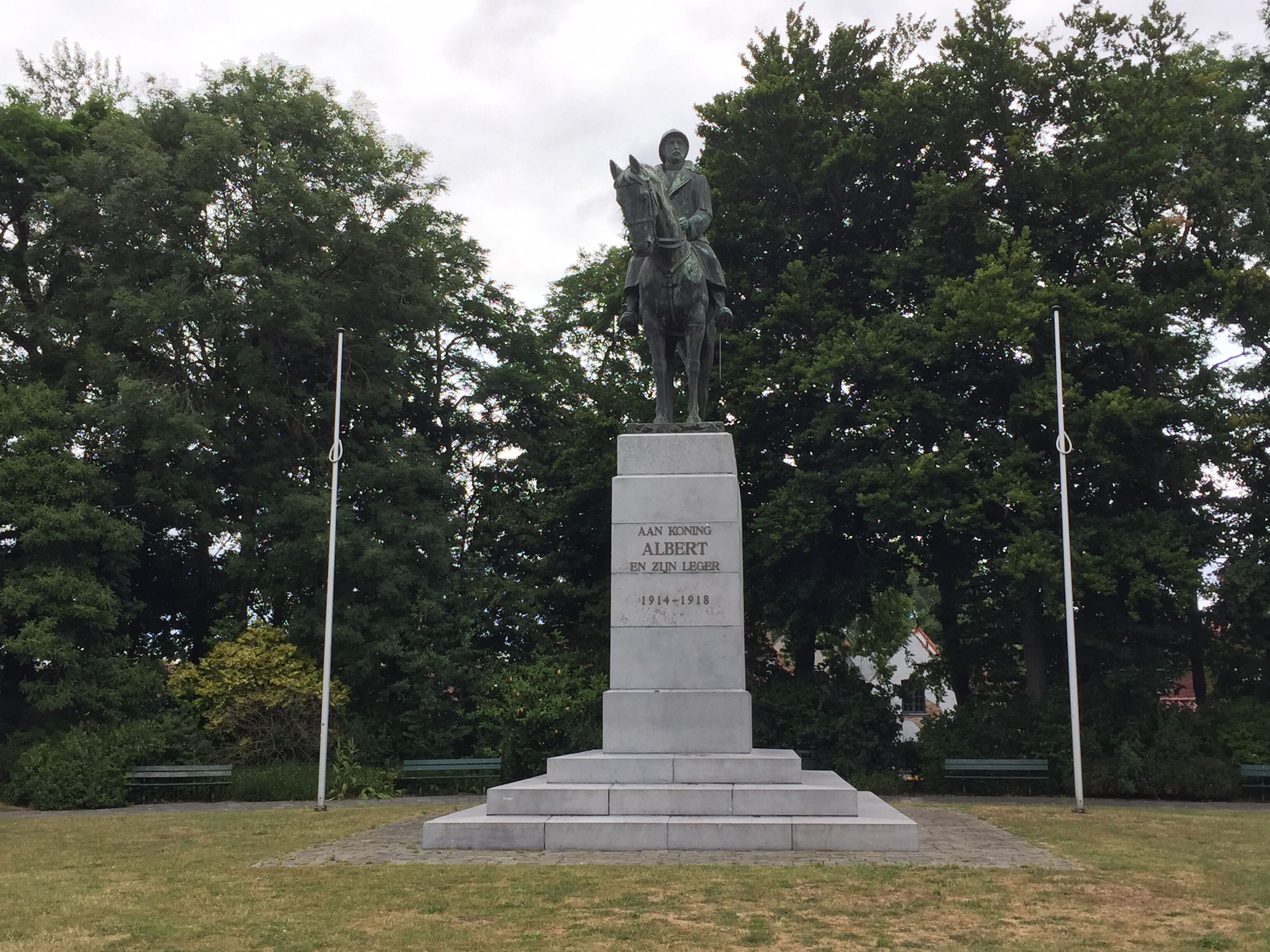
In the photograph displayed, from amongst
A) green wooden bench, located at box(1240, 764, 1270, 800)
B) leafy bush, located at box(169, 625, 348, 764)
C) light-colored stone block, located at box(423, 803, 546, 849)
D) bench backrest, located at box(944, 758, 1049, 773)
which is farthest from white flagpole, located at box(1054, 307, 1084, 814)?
leafy bush, located at box(169, 625, 348, 764)

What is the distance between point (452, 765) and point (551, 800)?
1131 centimetres

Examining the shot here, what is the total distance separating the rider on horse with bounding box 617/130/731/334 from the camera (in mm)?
15047

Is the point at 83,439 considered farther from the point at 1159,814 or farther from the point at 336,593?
the point at 1159,814

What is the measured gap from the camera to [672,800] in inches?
463

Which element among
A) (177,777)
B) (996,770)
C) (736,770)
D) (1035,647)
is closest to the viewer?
(736,770)

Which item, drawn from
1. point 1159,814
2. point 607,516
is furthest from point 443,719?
point 1159,814

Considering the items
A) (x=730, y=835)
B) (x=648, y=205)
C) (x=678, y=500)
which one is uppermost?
(x=648, y=205)

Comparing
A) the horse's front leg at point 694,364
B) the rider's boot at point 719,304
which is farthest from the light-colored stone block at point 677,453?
the rider's boot at point 719,304

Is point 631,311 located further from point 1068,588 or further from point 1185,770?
point 1185,770

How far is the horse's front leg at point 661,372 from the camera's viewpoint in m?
15.3

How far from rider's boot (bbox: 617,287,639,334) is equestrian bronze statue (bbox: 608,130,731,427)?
0.01 m

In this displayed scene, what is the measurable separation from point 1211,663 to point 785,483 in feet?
32.4

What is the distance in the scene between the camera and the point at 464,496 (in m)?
29.7

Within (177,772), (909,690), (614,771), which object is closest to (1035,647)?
(909,690)
